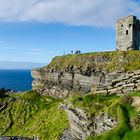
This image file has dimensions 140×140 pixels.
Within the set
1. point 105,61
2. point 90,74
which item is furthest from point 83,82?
point 105,61

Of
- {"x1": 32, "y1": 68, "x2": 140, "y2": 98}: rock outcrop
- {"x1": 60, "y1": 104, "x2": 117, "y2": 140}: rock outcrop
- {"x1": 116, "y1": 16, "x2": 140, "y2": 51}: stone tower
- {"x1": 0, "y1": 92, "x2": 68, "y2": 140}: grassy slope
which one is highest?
{"x1": 116, "y1": 16, "x2": 140, "y2": 51}: stone tower

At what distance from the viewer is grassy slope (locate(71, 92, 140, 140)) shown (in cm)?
4351

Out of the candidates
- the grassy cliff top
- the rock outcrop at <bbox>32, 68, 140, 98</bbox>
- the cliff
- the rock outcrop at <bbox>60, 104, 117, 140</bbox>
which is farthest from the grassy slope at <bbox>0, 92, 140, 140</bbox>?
the grassy cliff top

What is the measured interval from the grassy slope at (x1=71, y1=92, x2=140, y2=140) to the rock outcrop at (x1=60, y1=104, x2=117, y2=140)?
0.74 meters

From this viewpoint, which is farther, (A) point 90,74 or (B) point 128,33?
(B) point 128,33

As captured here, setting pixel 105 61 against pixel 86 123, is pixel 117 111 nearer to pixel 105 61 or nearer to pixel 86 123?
pixel 86 123

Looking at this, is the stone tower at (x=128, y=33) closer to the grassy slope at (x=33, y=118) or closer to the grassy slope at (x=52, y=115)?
the grassy slope at (x=52, y=115)

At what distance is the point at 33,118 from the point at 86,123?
3545 cm

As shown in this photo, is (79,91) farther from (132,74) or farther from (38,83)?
(132,74)

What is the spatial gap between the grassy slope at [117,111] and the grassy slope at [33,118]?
61.1 feet

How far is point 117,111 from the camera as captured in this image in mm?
47000

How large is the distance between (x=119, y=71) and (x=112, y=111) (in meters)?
22.1

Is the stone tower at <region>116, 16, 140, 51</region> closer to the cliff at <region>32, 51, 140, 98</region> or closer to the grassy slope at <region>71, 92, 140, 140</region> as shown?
the cliff at <region>32, 51, 140, 98</region>

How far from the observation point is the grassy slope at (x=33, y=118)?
243ft
